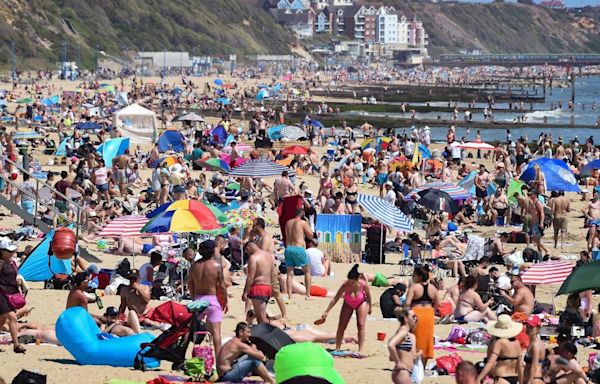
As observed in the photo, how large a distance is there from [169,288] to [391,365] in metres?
3.89

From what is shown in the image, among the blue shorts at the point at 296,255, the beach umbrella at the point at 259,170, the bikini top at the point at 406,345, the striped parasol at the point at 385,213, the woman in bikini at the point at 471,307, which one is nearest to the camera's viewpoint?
the bikini top at the point at 406,345

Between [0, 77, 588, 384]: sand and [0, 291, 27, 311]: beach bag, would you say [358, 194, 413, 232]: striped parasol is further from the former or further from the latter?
[0, 291, 27, 311]: beach bag

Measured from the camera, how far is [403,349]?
8773mm

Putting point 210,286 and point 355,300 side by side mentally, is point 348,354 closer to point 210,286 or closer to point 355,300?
point 355,300

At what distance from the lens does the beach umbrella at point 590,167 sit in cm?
2396

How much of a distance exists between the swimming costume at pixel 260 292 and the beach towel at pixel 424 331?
1.65m

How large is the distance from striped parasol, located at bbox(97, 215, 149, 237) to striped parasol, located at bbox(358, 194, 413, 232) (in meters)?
3.36

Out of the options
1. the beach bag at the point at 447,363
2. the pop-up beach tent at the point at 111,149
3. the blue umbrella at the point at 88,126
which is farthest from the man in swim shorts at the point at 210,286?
the blue umbrella at the point at 88,126

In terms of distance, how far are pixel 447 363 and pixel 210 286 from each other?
2236 millimetres

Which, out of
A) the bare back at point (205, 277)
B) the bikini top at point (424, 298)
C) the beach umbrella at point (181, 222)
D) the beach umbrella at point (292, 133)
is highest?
the beach umbrella at point (292, 133)

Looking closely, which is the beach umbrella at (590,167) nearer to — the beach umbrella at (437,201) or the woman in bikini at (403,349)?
the beach umbrella at (437,201)

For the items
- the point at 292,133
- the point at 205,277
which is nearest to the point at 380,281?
the point at 205,277

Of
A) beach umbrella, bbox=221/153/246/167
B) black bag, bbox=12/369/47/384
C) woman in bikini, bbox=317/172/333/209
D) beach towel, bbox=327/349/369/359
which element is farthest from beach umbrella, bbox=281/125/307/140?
black bag, bbox=12/369/47/384

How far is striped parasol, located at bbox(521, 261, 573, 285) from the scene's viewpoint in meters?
12.2
